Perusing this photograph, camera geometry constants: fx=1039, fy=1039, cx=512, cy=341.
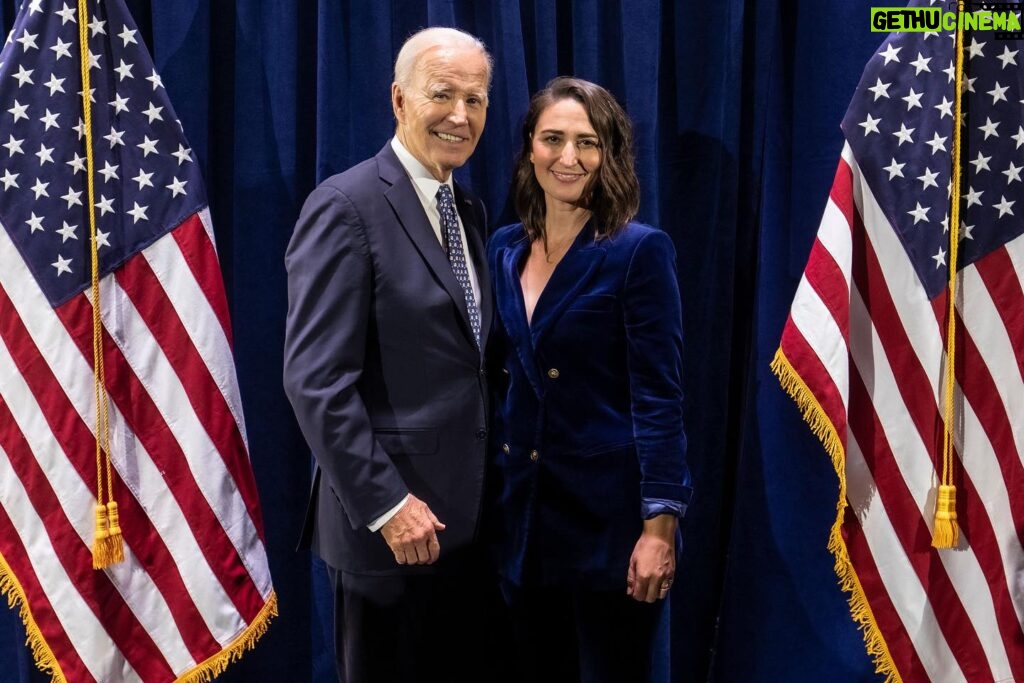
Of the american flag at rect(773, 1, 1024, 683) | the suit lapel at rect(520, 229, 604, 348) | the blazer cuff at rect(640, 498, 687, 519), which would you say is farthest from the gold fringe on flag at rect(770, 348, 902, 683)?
the suit lapel at rect(520, 229, 604, 348)

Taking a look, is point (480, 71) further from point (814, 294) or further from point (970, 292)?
point (970, 292)

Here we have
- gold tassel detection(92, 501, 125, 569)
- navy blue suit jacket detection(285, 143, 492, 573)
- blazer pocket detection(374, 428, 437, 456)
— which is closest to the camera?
navy blue suit jacket detection(285, 143, 492, 573)

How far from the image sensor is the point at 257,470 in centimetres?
288

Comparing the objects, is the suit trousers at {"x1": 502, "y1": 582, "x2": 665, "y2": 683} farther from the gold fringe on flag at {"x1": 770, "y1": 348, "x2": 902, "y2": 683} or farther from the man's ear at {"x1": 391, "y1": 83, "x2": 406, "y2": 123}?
the man's ear at {"x1": 391, "y1": 83, "x2": 406, "y2": 123}

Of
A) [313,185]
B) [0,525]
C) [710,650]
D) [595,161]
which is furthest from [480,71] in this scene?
[710,650]

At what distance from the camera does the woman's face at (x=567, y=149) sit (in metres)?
2.22

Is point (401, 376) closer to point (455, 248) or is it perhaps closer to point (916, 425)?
point (455, 248)

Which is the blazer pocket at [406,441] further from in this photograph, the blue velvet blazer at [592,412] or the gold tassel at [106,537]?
the gold tassel at [106,537]

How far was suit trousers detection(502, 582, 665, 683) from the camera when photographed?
7.23ft

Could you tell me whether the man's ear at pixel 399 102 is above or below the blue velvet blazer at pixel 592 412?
above

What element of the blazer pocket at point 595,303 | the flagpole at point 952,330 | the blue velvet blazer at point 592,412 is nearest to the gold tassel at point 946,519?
the flagpole at point 952,330

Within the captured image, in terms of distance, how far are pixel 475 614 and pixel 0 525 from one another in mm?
1102

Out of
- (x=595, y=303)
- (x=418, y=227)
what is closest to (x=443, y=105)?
(x=418, y=227)

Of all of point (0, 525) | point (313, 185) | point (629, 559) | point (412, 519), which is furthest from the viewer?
point (313, 185)
